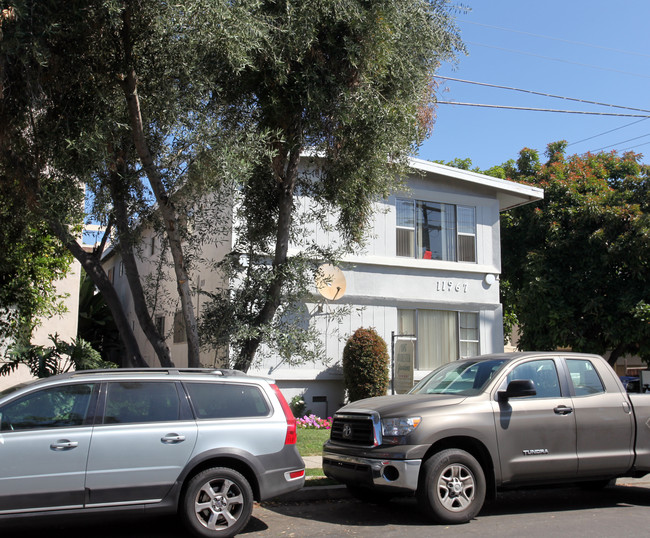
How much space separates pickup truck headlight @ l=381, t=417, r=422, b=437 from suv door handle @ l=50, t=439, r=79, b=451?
10.3 ft

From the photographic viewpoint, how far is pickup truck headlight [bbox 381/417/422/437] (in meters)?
6.98

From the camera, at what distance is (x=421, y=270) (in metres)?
16.5

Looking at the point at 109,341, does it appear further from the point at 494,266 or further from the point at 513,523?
the point at 513,523

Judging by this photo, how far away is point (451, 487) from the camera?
6973 mm

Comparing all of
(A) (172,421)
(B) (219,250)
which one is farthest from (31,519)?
(B) (219,250)

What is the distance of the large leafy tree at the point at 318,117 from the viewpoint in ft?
28.0

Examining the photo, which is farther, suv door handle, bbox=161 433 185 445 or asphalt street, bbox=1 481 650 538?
asphalt street, bbox=1 481 650 538

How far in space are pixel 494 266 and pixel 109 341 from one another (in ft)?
42.8

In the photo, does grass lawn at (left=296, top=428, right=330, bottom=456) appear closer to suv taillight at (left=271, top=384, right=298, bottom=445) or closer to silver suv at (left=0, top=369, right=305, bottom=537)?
suv taillight at (left=271, top=384, right=298, bottom=445)

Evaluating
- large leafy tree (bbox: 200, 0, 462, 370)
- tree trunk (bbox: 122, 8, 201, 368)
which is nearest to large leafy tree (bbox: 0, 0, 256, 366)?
tree trunk (bbox: 122, 8, 201, 368)

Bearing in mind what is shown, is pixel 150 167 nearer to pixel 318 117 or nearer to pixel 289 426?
pixel 318 117

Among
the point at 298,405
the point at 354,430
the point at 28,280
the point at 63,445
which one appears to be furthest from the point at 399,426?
the point at 298,405

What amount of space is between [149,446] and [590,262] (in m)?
16.0

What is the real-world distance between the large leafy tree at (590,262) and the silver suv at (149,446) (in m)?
13.9
